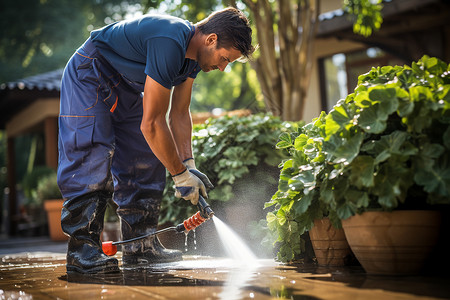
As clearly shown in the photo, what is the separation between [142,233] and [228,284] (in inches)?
52.2

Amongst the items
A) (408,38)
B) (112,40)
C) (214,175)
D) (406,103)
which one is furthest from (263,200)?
(408,38)

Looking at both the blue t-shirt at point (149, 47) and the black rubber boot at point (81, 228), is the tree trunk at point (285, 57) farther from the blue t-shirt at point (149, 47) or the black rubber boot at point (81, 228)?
the black rubber boot at point (81, 228)

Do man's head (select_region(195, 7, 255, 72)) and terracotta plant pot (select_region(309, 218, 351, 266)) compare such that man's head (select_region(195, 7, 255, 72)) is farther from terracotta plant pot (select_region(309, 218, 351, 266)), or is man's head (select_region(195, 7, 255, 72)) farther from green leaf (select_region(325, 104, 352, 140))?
terracotta plant pot (select_region(309, 218, 351, 266))

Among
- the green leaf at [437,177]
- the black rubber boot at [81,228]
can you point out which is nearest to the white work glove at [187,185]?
the black rubber boot at [81,228]

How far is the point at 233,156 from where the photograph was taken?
3.70 meters

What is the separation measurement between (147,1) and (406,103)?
5083mm

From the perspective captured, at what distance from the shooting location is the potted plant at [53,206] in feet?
26.9

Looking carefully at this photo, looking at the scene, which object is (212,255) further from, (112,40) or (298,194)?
(112,40)

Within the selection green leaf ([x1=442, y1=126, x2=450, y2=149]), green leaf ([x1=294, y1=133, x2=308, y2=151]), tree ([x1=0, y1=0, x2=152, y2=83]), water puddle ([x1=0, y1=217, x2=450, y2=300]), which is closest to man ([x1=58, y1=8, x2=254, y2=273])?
water puddle ([x1=0, y1=217, x2=450, y2=300])

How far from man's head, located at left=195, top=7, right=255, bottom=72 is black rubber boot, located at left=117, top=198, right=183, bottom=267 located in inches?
41.1

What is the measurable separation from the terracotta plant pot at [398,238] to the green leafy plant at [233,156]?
60.2 inches

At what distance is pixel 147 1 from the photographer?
650cm

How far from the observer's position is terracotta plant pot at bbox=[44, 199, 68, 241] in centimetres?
821

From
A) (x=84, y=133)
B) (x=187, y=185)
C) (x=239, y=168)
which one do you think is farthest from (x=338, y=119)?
(x=239, y=168)
